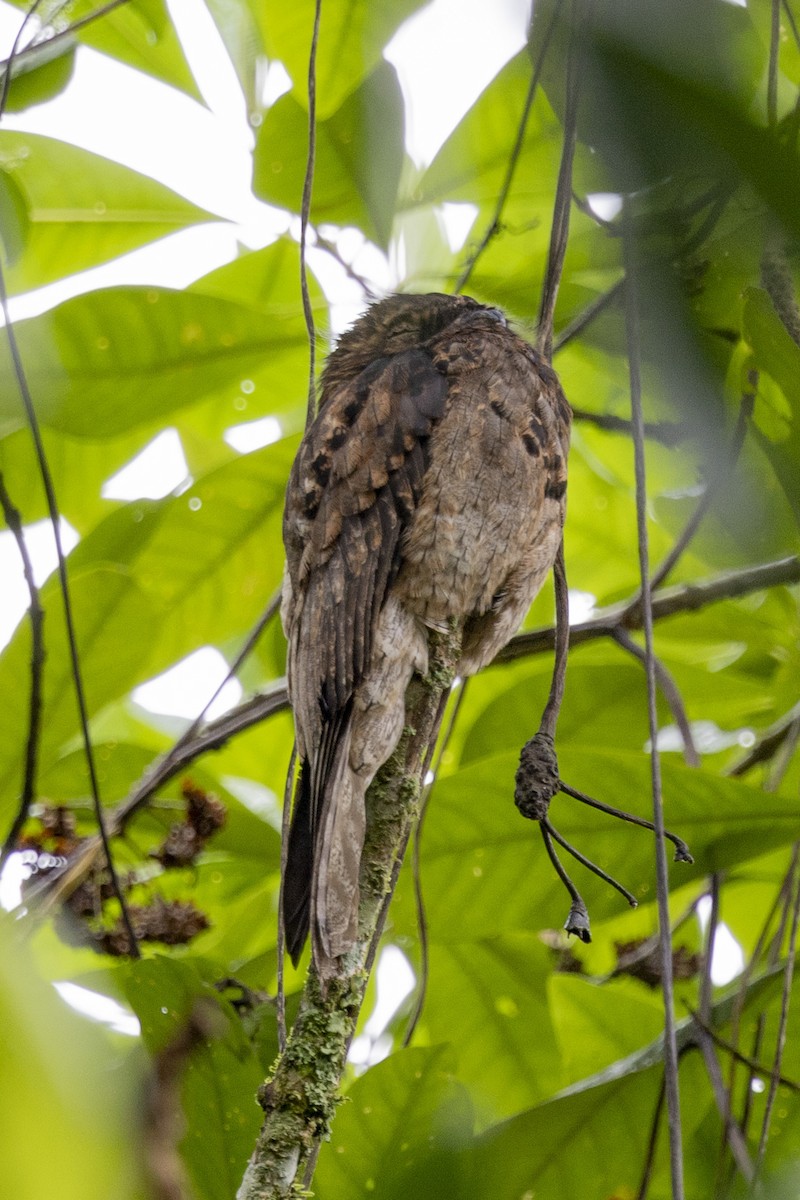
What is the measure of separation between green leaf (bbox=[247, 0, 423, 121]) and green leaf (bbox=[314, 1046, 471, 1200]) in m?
1.76

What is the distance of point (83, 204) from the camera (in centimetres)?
269

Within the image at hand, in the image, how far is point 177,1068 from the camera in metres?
1.53

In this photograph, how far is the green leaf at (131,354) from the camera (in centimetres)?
247

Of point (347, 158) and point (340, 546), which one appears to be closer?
point (340, 546)

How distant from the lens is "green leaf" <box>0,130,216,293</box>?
2.67m

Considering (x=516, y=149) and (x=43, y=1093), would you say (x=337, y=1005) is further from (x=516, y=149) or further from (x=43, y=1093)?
(x=516, y=149)

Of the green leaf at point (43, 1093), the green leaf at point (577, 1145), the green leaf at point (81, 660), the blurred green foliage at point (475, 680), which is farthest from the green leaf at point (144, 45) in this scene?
the green leaf at point (43, 1093)

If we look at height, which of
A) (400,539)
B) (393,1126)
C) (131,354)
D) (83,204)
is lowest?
(393,1126)

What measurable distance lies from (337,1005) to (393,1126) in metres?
0.38

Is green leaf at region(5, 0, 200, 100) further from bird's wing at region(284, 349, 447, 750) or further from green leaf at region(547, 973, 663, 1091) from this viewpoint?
green leaf at region(547, 973, 663, 1091)

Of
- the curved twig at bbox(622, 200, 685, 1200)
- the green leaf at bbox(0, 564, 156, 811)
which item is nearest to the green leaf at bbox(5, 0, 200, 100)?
the green leaf at bbox(0, 564, 156, 811)

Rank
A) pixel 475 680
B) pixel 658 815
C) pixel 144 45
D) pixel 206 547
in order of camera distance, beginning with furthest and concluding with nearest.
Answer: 1. pixel 475 680
2. pixel 206 547
3. pixel 144 45
4. pixel 658 815

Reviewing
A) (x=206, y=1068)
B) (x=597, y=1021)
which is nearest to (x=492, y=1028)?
(x=597, y=1021)

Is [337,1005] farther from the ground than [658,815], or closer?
closer
